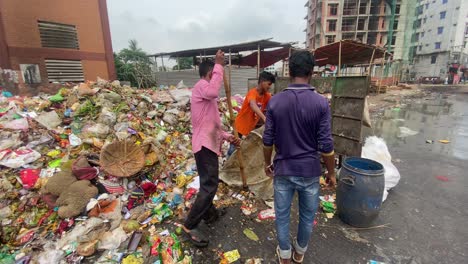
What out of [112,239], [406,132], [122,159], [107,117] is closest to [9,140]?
[107,117]

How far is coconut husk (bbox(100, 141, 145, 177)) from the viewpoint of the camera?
3232mm

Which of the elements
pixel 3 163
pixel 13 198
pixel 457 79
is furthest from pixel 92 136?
pixel 457 79

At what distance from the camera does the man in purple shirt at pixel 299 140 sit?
1619mm

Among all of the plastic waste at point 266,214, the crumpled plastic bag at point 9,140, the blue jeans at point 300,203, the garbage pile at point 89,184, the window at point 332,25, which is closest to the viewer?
the blue jeans at point 300,203

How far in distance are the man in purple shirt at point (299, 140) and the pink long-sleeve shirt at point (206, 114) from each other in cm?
61

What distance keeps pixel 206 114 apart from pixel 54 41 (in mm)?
10597

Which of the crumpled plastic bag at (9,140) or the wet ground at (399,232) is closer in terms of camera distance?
the wet ground at (399,232)

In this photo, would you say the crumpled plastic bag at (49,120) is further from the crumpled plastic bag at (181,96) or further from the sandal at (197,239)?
the sandal at (197,239)

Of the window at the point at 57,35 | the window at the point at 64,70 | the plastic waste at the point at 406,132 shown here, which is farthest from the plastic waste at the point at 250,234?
the window at the point at 57,35

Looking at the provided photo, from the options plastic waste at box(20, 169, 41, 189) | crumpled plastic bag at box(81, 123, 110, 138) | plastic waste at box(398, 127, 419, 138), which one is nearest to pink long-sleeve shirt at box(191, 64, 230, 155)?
plastic waste at box(20, 169, 41, 189)

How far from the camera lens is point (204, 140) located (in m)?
2.21

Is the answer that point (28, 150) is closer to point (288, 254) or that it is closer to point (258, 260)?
point (258, 260)

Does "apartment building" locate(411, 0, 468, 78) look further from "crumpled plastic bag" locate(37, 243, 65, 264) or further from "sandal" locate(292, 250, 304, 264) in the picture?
"crumpled plastic bag" locate(37, 243, 65, 264)

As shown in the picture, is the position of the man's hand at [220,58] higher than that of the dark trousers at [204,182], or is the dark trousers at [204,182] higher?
the man's hand at [220,58]
